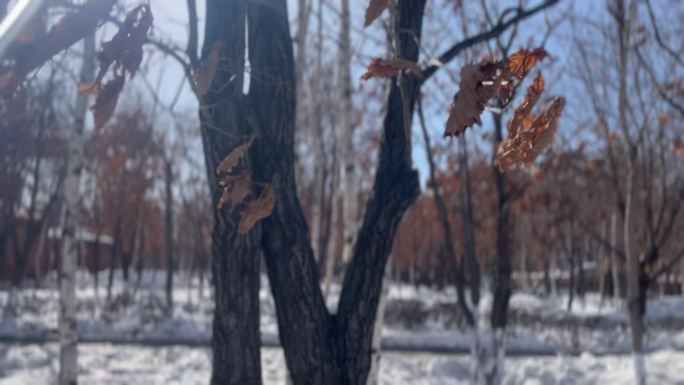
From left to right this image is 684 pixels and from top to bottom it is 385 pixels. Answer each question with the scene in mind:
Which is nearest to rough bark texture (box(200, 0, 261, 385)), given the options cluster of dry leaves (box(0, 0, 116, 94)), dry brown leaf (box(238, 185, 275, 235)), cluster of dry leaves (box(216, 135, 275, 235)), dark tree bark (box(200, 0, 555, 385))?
dark tree bark (box(200, 0, 555, 385))

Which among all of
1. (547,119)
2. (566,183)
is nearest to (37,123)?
(566,183)

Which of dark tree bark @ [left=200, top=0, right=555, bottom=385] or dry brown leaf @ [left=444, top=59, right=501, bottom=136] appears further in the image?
dark tree bark @ [left=200, top=0, right=555, bottom=385]

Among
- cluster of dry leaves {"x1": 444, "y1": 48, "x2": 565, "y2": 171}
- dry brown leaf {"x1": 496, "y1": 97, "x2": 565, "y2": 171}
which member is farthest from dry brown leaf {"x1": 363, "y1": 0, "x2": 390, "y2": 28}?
dry brown leaf {"x1": 496, "y1": 97, "x2": 565, "y2": 171}

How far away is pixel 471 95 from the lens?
152cm

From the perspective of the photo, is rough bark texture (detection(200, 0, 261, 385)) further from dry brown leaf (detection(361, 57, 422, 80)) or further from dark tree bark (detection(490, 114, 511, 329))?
dark tree bark (detection(490, 114, 511, 329))

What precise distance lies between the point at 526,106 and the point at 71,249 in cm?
603

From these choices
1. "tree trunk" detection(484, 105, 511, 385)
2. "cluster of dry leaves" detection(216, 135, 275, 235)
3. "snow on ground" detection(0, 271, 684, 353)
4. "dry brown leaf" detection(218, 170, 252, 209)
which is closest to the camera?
"cluster of dry leaves" detection(216, 135, 275, 235)

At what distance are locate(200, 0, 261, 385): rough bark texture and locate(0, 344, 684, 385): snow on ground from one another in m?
6.11

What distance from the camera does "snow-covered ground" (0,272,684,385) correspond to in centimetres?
938

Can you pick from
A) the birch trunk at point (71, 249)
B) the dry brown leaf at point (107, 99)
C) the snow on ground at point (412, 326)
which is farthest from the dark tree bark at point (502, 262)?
the snow on ground at point (412, 326)

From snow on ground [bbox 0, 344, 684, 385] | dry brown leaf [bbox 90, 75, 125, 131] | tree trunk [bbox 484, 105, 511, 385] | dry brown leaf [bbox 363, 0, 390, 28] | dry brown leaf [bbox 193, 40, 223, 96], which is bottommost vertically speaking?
snow on ground [bbox 0, 344, 684, 385]

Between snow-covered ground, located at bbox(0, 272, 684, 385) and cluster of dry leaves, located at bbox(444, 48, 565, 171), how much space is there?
772 cm

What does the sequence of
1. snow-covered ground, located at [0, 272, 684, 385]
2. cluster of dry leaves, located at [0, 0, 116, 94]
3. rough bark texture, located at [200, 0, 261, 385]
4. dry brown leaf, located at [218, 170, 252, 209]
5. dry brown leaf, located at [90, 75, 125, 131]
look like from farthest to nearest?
snow-covered ground, located at [0, 272, 684, 385], rough bark texture, located at [200, 0, 261, 385], dry brown leaf, located at [218, 170, 252, 209], dry brown leaf, located at [90, 75, 125, 131], cluster of dry leaves, located at [0, 0, 116, 94]

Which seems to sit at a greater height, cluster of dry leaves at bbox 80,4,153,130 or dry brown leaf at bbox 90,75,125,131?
cluster of dry leaves at bbox 80,4,153,130
